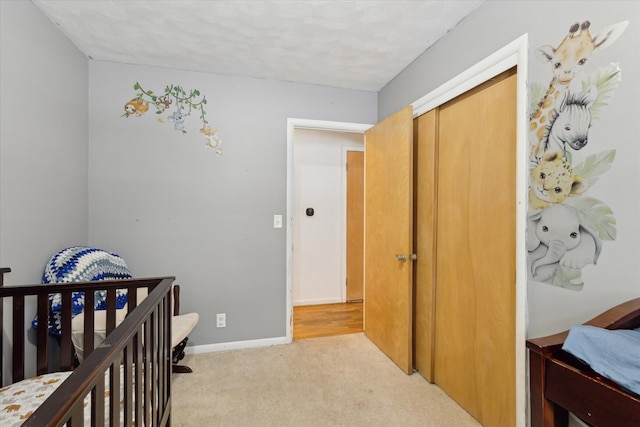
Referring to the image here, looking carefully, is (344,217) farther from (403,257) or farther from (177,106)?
(177,106)

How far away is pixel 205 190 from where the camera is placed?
2.56 meters

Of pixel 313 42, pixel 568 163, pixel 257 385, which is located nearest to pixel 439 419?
pixel 257 385

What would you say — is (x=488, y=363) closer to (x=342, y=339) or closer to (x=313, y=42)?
(x=342, y=339)

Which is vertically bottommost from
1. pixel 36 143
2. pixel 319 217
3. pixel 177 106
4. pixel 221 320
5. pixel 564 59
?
pixel 221 320

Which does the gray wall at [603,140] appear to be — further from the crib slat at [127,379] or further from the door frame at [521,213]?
the crib slat at [127,379]

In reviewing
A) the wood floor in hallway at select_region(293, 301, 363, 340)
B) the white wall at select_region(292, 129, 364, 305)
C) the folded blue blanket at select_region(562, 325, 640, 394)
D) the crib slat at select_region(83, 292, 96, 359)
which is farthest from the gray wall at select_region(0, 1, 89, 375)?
the folded blue blanket at select_region(562, 325, 640, 394)

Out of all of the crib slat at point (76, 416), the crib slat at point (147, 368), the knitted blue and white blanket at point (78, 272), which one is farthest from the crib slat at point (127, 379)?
the knitted blue and white blanket at point (78, 272)

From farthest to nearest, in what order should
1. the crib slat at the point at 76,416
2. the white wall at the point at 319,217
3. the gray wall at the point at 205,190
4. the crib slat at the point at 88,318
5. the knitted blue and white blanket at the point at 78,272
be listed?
the white wall at the point at 319,217 → the gray wall at the point at 205,190 → the knitted blue and white blanket at the point at 78,272 → the crib slat at the point at 88,318 → the crib slat at the point at 76,416

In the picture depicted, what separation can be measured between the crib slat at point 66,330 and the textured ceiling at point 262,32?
5.08 ft

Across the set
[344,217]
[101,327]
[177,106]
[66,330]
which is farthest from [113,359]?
[344,217]

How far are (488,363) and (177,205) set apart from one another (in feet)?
7.79

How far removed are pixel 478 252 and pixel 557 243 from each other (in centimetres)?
47

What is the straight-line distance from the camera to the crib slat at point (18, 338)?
133cm

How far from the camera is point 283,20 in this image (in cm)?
184
